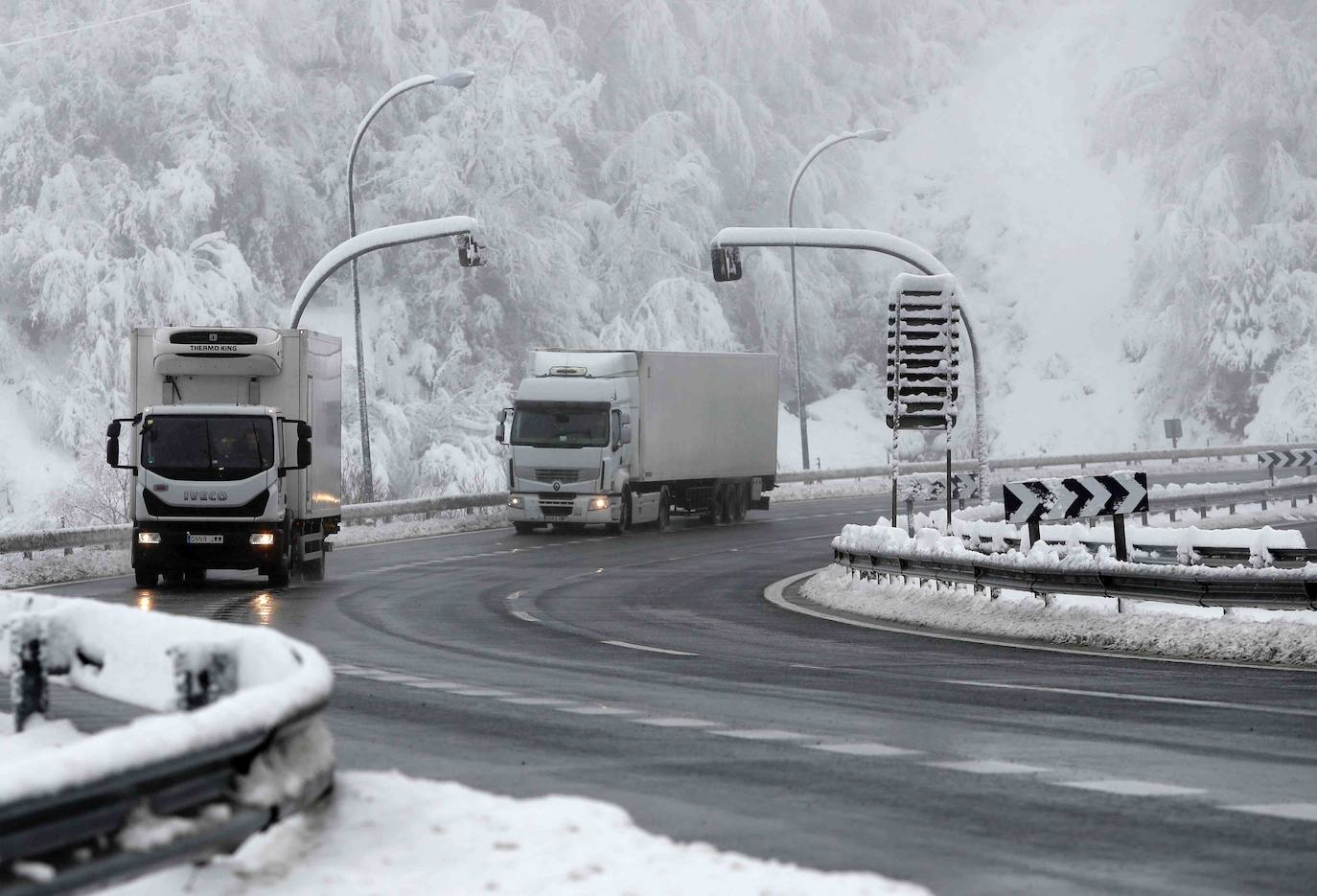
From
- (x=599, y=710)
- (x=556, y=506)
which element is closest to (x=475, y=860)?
(x=599, y=710)

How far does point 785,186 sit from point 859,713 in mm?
70931

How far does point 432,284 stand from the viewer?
220 feet

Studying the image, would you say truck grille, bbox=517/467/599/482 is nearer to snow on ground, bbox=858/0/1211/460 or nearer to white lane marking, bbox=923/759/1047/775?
white lane marking, bbox=923/759/1047/775

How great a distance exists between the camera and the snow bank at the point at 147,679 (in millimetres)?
5699

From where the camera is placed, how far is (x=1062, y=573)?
20516 millimetres

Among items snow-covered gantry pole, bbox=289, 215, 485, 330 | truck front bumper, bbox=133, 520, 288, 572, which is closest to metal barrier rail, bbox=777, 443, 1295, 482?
snow-covered gantry pole, bbox=289, 215, 485, 330

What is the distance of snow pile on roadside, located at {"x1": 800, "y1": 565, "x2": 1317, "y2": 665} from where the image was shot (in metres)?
17.6

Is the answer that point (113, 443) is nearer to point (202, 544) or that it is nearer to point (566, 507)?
point (202, 544)

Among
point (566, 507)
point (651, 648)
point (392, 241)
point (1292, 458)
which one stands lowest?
point (651, 648)

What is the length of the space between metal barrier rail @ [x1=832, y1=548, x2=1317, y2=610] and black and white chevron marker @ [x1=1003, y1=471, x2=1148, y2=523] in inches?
39.1

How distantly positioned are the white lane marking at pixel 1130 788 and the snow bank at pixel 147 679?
363 cm

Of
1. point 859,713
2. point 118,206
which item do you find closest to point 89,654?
point 859,713

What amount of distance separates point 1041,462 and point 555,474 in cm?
2458

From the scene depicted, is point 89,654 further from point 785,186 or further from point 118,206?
point 785,186
